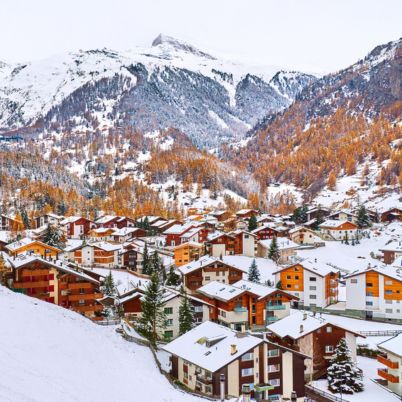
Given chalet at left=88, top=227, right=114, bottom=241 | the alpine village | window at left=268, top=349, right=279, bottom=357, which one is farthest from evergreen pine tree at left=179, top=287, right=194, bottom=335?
chalet at left=88, top=227, right=114, bottom=241

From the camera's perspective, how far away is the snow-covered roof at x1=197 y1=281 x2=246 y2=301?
4184 centimetres

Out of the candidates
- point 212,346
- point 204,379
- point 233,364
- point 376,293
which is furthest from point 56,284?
point 376,293

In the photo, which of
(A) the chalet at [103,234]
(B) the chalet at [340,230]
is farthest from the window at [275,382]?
(A) the chalet at [103,234]

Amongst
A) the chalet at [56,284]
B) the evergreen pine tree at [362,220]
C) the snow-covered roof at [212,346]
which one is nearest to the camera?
the snow-covered roof at [212,346]

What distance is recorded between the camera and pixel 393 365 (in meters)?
31.1

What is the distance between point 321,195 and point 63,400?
137 metres

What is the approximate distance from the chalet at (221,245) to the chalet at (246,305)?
29.3 m

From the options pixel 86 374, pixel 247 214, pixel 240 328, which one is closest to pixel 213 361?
pixel 86 374

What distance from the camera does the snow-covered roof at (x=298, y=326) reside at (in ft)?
111

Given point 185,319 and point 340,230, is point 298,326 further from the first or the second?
point 340,230

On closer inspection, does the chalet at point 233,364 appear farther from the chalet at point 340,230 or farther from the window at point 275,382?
the chalet at point 340,230

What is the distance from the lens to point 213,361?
1116 inches

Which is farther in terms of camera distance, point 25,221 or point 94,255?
point 25,221

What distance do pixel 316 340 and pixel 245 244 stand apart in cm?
4132
